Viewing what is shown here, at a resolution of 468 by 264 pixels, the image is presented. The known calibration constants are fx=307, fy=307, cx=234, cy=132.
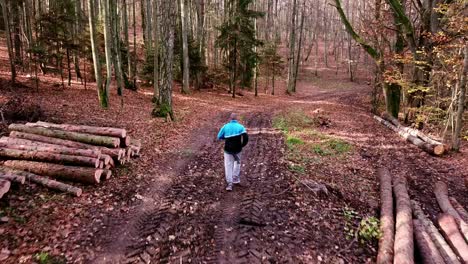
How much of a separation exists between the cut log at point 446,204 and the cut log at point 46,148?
9.20 metres

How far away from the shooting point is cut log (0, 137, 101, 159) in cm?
806

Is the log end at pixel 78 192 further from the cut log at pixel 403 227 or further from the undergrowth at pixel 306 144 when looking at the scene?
the cut log at pixel 403 227

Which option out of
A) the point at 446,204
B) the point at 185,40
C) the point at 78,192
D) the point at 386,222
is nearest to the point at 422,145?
the point at 446,204

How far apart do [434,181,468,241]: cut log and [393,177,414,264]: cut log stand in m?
0.94

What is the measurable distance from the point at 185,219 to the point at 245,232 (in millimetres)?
1360

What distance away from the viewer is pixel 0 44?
2902cm

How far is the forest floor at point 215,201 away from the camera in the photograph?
18.9ft

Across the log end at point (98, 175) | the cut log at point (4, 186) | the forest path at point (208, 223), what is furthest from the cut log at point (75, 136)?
the cut log at point (4, 186)

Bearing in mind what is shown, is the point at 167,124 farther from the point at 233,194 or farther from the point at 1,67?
the point at 1,67

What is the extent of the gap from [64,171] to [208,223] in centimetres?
396

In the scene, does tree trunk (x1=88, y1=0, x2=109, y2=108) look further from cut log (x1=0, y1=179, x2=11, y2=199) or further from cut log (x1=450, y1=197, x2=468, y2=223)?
cut log (x1=450, y1=197, x2=468, y2=223)

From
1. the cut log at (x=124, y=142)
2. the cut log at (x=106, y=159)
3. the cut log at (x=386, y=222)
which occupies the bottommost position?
the cut log at (x=386, y=222)

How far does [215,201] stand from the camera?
7574mm

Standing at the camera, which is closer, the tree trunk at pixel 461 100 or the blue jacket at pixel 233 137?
the blue jacket at pixel 233 137
